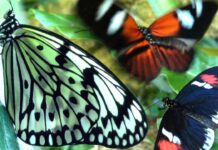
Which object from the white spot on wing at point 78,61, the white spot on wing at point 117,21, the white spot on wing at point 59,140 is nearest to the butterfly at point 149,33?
the white spot on wing at point 117,21

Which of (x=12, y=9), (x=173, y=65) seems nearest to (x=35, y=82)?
(x=12, y=9)

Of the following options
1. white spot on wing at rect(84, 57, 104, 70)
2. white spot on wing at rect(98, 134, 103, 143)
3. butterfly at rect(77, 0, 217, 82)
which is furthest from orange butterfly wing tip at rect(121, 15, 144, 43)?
white spot on wing at rect(98, 134, 103, 143)

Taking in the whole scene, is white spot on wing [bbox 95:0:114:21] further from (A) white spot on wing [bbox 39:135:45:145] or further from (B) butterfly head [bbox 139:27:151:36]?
(A) white spot on wing [bbox 39:135:45:145]

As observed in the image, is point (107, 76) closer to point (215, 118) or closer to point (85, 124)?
point (85, 124)

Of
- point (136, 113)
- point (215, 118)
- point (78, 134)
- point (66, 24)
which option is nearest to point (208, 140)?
point (215, 118)

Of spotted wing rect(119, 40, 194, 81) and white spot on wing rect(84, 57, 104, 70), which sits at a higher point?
white spot on wing rect(84, 57, 104, 70)
